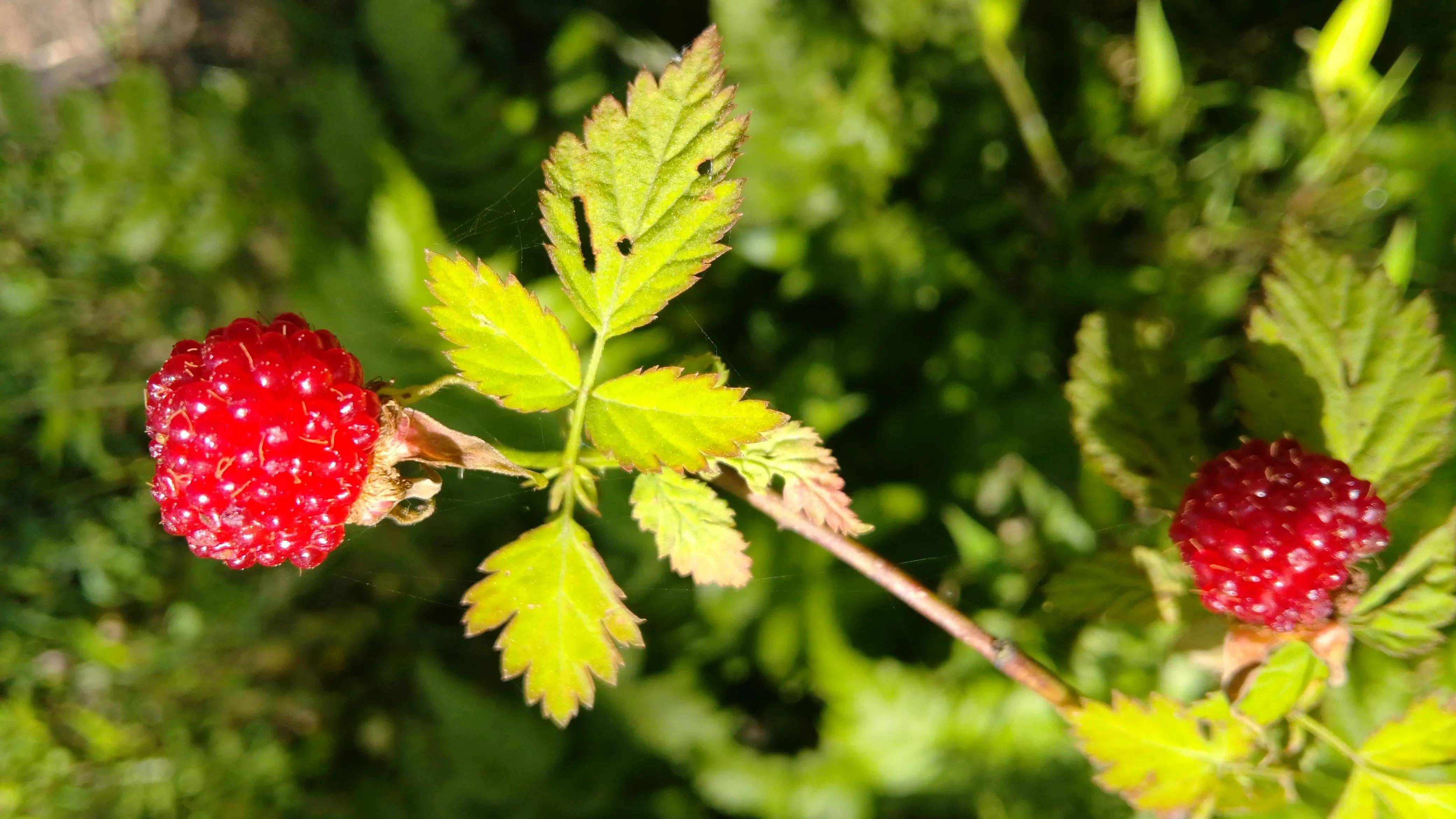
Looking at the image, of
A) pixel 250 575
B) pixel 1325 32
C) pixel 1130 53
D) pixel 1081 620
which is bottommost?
pixel 250 575

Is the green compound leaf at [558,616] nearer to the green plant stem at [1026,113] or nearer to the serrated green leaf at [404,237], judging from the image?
the serrated green leaf at [404,237]

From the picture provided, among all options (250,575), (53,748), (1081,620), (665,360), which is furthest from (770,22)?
(53,748)

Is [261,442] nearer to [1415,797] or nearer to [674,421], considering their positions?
[674,421]

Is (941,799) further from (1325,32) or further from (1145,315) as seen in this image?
(1325,32)

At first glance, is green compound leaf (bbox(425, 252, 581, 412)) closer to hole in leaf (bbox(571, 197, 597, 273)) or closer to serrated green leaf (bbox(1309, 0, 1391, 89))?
hole in leaf (bbox(571, 197, 597, 273))

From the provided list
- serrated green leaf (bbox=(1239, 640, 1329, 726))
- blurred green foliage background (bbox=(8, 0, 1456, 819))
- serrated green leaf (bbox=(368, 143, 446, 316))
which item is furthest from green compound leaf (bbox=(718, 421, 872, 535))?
serrated green leaf (bbox=(368, 143, 446, 316))

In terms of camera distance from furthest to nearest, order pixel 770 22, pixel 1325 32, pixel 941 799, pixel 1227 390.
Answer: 1. pixel 770 22
2. pixel 1227 390
3. pixel 941 799
4. pixel 1325 32

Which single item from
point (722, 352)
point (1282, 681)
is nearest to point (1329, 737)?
point (1282, 681)
